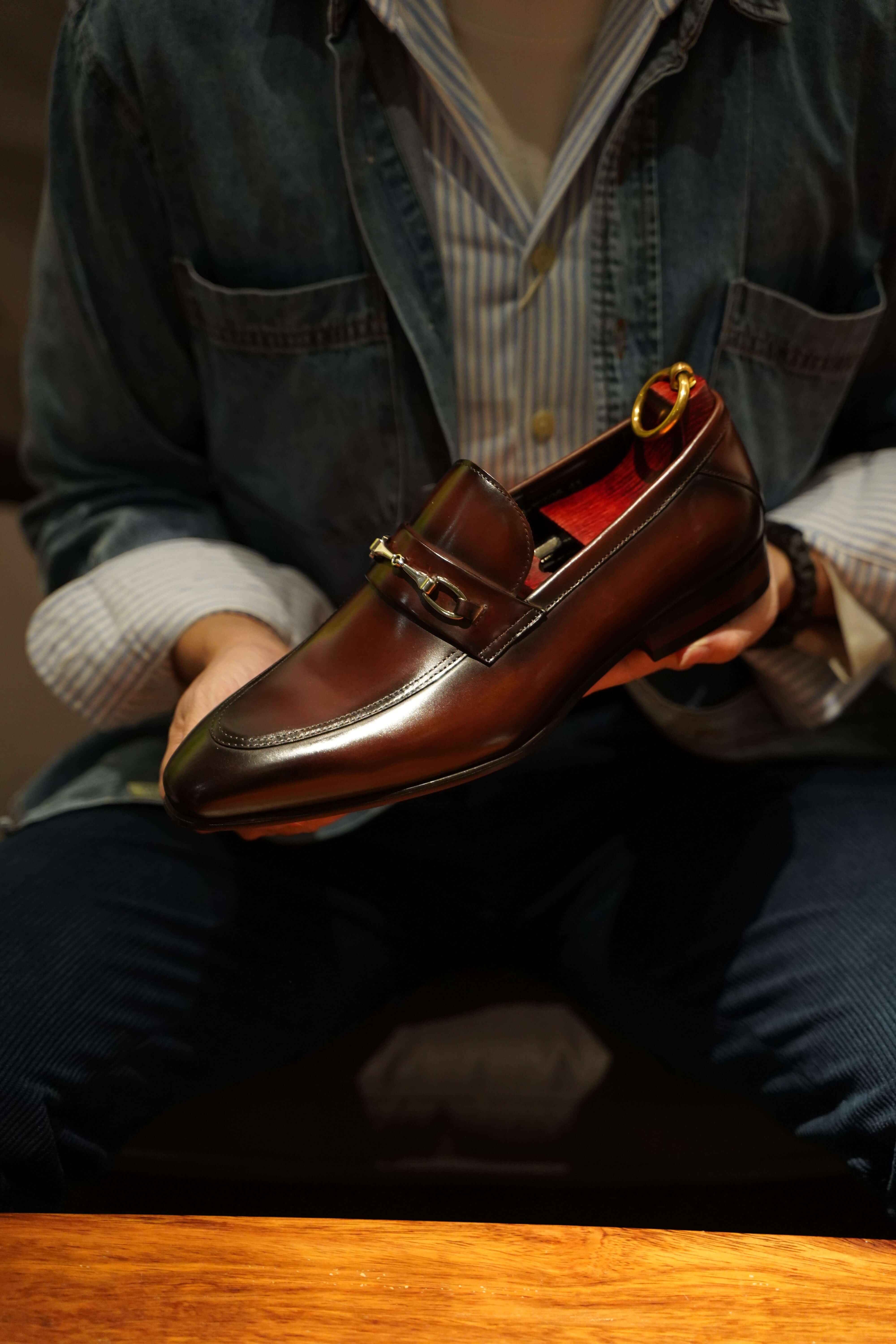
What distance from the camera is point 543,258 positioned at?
1.96 ft

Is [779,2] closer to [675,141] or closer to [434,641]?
[675,141]

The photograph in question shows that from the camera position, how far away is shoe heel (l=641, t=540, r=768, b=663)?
529 millimetres

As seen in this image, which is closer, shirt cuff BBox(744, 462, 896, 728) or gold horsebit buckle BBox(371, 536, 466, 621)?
gold horsebit buckle BBox(371, 536, 466, 621)

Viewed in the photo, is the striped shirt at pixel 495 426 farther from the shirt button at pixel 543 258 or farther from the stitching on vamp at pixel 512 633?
the stitching on vamp at pixel 512 633

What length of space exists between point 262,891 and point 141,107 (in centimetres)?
49

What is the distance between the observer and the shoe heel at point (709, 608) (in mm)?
529

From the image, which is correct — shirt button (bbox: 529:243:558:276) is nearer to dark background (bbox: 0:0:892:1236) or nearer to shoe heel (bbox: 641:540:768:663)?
shoe heel (bbox: 641:540:768:663)

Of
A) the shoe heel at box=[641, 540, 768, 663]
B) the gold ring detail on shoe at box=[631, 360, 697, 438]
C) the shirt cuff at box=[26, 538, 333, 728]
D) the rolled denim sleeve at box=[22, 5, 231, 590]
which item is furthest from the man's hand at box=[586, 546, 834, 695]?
the rolled denim sleeve at box=[22, 5, 231, 590]

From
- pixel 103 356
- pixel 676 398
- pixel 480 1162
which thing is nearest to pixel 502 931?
pixel 480 1162

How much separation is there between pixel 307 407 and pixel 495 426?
122 mm

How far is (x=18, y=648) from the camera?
104 cm

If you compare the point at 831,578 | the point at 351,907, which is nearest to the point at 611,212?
the point at 831,578

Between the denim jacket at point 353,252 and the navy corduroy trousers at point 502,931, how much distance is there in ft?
0.64

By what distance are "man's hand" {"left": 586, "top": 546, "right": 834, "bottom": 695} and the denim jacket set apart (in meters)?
0.11
